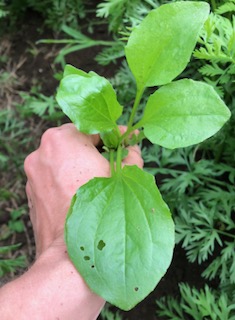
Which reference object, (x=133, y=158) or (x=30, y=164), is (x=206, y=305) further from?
(x=30, y=164)

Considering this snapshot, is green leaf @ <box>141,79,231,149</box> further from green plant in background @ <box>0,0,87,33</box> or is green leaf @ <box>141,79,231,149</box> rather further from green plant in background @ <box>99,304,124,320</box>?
green plant in background @ <box>0,0,87,33</box>

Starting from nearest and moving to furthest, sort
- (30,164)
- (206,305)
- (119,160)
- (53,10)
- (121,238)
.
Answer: (121,238), (119,160), (30,164), (206,305), (53,10)

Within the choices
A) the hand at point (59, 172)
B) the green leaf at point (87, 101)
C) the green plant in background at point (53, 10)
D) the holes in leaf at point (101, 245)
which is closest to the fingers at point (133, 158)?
the hand at point (59, 172)

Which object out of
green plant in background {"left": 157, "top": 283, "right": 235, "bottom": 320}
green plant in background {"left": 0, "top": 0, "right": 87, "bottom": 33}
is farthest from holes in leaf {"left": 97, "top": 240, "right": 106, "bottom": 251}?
green plant in background {"left": 0, "top": 0, "right": 87, "bottom": 33}

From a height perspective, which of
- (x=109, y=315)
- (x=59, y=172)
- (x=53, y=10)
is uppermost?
A: (x=59, y=172)

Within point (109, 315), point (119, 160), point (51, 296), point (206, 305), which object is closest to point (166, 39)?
point (119, 160)

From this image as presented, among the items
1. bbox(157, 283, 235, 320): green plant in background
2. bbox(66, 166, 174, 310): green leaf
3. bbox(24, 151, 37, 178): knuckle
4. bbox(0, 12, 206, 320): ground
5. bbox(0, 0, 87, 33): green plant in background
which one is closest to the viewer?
bbox(66, 166, 174, 310): green leaf
